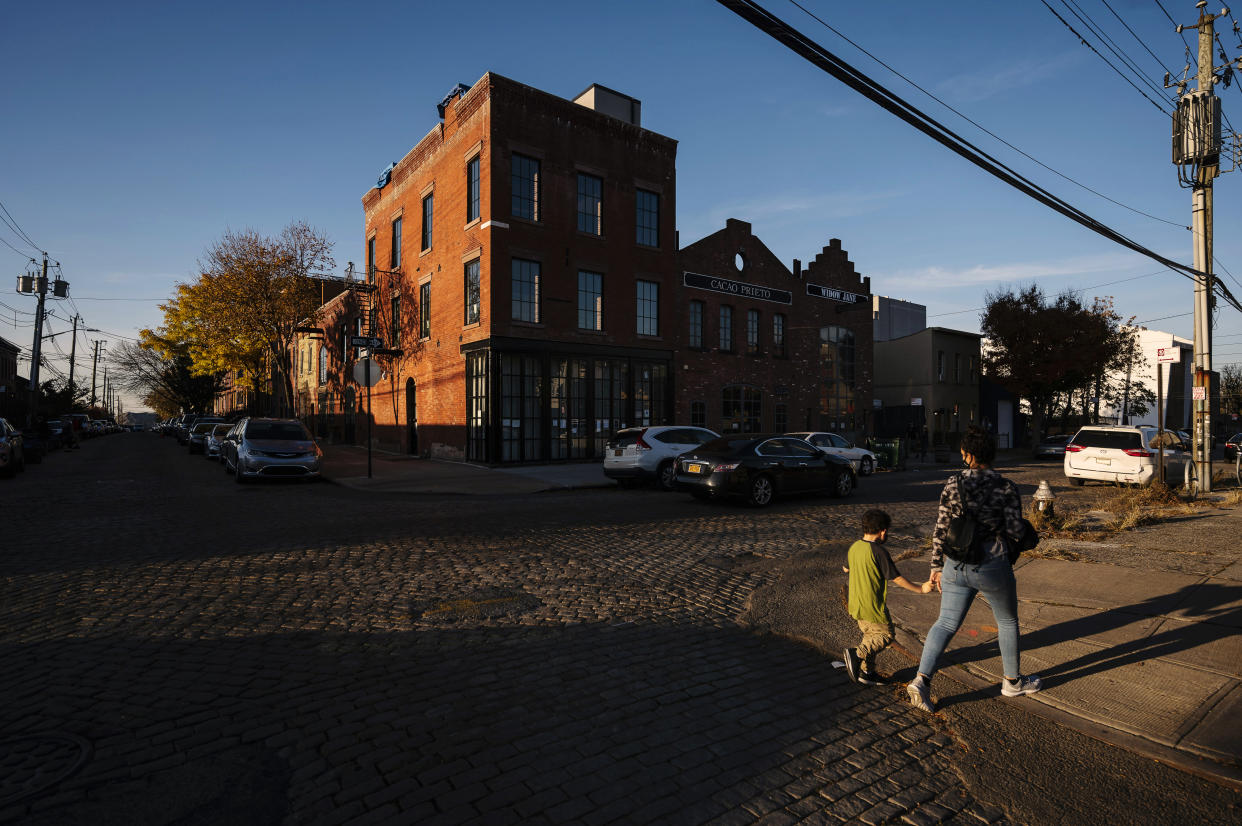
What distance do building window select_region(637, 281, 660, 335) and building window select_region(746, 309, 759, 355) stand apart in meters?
5.19

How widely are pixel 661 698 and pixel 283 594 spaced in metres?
4.12

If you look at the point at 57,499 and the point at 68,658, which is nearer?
the point at 68,658

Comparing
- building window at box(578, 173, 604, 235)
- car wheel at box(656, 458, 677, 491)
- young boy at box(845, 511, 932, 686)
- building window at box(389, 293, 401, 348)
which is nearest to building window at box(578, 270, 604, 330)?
building window at box(578, 173, 604, 235)

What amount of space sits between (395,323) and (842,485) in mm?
20641

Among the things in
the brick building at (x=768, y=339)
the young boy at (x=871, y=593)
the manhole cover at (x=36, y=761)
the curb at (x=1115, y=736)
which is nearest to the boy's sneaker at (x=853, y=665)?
the young boy at (x=871, y=593)

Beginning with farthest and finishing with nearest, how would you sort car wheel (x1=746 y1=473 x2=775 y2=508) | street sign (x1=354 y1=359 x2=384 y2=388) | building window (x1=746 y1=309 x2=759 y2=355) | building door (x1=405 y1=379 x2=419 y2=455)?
building window (x1=746 y1=309 x2=759 y2=355)
building door (x1=405 y1=379 x2=419 y2=455)
street sign (x1=354 y1=359 x2=384 y2=388)
car wheel (x1=746 y1=473 x2=775 y2=508)

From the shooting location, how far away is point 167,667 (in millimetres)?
4457

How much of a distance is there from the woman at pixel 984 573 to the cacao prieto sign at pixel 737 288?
2213cm

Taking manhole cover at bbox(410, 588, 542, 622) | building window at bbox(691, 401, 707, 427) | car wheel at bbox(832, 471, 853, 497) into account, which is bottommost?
manhole cover at bbox(410, 588, 542, 622)

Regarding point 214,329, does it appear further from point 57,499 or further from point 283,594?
point 283,594

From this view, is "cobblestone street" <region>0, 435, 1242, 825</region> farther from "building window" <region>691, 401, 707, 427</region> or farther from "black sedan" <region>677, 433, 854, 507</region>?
"building window" <region>691, 401, 707, 427</region>

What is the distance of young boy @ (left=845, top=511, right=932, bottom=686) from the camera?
432 centimetres

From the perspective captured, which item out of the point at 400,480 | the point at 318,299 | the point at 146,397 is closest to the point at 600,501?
the point at 400,480

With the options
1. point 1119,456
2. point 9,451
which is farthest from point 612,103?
point 9,451
